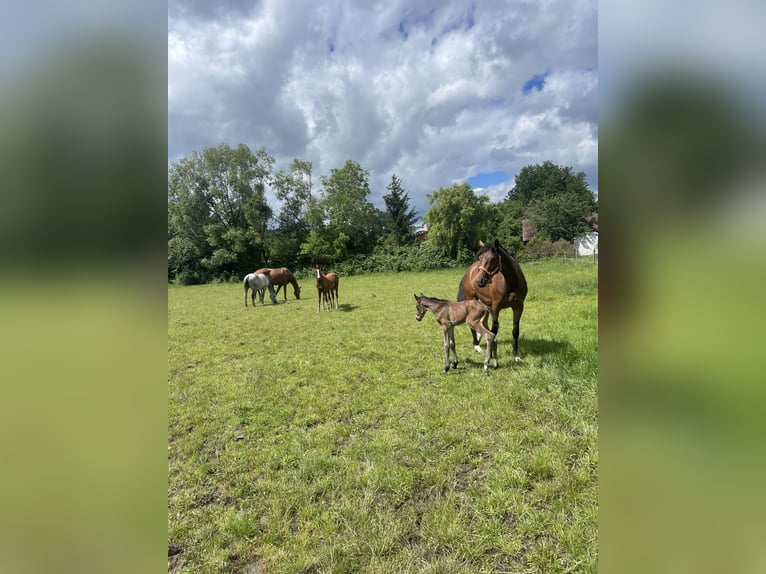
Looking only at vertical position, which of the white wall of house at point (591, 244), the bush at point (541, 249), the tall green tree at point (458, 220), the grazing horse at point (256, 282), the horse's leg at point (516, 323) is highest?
the tall green tree at point (458, 220)

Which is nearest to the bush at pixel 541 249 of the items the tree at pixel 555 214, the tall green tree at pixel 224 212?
the tree at pixel 555 214

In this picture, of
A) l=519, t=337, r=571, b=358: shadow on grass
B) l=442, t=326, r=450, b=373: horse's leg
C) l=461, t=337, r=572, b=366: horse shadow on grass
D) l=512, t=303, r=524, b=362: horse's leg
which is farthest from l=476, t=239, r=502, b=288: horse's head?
l=519, t=337, r=571, b=358: shadow on grass

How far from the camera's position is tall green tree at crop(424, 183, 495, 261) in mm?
34094

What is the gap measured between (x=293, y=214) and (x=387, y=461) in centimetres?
3556

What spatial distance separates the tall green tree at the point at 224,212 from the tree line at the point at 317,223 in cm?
9

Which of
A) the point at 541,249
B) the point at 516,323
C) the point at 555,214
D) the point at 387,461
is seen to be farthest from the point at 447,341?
the point at 555,214

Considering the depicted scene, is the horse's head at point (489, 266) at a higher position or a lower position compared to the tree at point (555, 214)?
lower

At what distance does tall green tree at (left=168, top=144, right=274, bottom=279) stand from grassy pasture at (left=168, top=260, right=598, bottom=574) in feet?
83.8

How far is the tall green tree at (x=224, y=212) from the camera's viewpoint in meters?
28.0

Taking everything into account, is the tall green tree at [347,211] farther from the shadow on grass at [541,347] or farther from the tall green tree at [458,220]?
the shadow on grass at [541,347]

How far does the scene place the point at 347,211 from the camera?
37094mm
